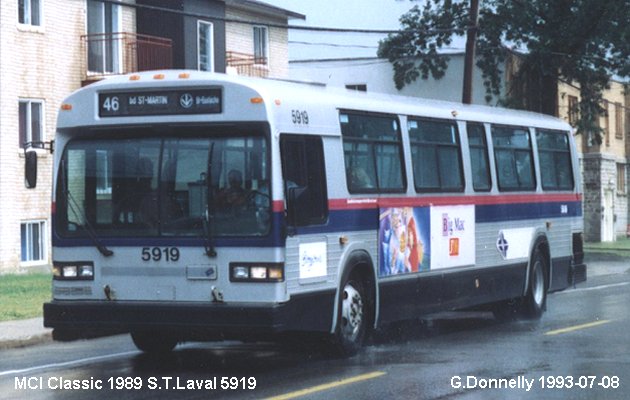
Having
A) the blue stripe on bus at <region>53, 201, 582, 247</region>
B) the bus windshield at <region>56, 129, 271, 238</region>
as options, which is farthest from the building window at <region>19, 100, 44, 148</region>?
the bus windshield at <region>56, 129, 271, 238</region>

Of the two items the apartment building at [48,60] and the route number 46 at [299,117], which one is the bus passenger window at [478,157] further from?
the apartment building at [48,60]

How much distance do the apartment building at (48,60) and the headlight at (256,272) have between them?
18.3 metres

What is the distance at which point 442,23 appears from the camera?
49875mm

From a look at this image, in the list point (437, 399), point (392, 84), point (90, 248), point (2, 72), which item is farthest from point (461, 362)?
point (392, 84)

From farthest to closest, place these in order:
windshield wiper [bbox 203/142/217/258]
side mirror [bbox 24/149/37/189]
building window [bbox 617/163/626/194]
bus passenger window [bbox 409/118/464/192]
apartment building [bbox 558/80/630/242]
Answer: building window [bbox 617/163/626/194], apartment building [bbox 558/80/630/242], bus passenger window [bbox 409/118/464/192], side mirror [bbox 24/149/37/189], windshield wiper [bbox 203/142/217/258]

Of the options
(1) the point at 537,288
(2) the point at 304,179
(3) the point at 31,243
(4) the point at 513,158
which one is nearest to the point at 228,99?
(2) the point at 304,179

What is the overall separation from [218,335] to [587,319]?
7504 millimetres

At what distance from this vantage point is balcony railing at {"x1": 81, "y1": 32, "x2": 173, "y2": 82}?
36.7 metres

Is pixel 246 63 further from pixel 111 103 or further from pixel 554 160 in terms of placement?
pixel 111 103

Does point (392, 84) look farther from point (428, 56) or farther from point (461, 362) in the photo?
point (461, 362)

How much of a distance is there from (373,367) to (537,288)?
26.0ft

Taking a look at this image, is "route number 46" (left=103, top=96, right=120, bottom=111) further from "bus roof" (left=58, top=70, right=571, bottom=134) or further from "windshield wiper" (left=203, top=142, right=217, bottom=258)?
"windshield wiper" (left=203, top=142, right=217, bottom=258)

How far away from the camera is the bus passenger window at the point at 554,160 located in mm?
21859

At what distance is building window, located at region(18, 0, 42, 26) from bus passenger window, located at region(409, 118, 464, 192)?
18.5 meters
